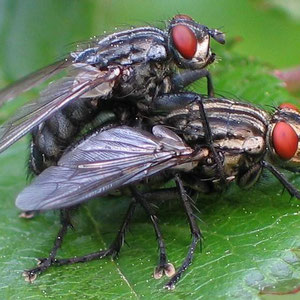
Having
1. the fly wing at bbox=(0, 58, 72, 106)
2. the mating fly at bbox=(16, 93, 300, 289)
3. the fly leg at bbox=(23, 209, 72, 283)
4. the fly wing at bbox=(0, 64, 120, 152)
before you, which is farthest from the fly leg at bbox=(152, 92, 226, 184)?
the fly leg at bbox=(23, 209, 72, 283)

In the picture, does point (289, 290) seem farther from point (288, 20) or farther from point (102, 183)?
point (288, 20)

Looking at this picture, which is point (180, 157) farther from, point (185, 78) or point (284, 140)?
point (185, 78)

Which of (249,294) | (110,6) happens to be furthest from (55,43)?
(249,294)

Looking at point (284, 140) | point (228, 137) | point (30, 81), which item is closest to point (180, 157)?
point (228, 137)

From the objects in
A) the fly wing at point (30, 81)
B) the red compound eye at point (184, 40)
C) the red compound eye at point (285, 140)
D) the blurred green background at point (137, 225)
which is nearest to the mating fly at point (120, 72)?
the red compound eye at point (184, 40)

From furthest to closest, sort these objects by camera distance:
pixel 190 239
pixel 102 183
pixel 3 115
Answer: pixel 3 115, pixel 190 239, pixel 102 183
